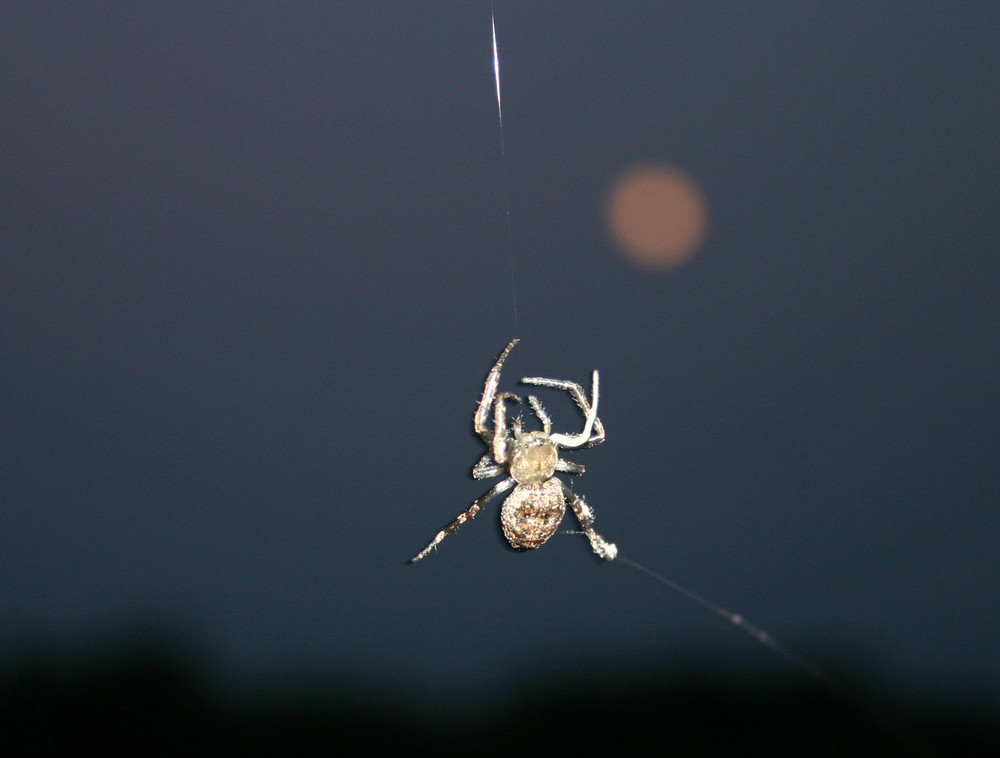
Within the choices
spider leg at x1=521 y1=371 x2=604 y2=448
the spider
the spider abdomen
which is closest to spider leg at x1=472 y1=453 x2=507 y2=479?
the spider

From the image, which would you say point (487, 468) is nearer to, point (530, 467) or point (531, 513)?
point (530, 467)

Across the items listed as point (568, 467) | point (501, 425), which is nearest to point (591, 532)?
point (568, 467)

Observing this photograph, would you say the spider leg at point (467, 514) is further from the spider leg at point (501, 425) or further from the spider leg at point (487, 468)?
the spider leg at point (501, 425)

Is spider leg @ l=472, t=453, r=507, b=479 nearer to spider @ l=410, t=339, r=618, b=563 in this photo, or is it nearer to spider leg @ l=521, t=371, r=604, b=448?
spider @ l=410, t=339, r=618, b=563

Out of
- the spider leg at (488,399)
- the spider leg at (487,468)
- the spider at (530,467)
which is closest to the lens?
the spider leg at (488,399)

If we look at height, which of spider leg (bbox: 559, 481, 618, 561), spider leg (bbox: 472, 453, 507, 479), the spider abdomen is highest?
spider leg (bbox: 472, 453, 507, 479)

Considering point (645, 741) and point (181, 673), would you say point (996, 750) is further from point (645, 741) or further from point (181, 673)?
point (181, 673)

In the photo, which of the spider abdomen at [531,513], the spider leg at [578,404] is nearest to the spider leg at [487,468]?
the spider abdomen at [531,513]

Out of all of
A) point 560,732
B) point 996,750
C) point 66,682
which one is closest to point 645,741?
point 560,732
